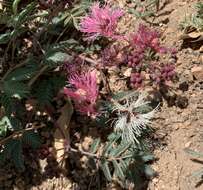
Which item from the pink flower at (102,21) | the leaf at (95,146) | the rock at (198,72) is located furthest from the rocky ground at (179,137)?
the pink flower at (102,21)

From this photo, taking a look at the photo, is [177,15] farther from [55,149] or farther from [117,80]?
[55,149]

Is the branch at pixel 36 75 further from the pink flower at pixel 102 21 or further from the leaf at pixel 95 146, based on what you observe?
the leaf at pixel 95 146

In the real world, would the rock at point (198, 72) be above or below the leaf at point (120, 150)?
above

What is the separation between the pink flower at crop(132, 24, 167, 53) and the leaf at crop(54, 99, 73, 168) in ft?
1.46

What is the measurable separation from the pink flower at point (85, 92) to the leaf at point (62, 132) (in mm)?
179

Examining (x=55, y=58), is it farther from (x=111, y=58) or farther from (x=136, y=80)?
(x=136, y=80)

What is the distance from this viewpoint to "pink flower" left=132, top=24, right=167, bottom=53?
271 cm

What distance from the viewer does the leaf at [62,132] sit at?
2.81m

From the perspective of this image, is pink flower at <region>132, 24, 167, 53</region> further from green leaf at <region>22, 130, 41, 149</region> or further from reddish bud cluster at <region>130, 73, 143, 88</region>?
green leaf at <region>22, 130, 41, 149</region>

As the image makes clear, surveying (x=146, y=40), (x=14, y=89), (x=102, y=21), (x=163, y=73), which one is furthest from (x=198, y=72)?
(x=14, y=89)

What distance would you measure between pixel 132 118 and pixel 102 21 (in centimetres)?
47

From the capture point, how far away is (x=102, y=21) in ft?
8.95

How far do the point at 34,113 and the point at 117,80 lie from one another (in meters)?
0.44

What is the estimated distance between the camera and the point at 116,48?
2.90 meters
